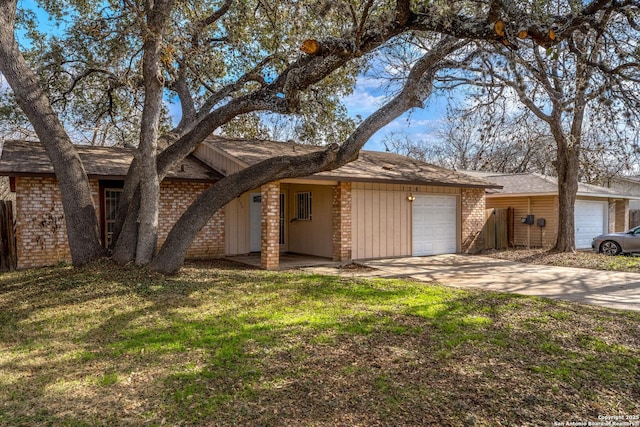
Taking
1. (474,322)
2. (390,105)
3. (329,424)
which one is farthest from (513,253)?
(329,424)

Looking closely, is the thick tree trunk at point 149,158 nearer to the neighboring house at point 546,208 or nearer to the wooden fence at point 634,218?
the neighboring house at point 546,208

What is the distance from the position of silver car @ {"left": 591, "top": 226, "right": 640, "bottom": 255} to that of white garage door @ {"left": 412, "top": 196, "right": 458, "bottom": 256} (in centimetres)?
479

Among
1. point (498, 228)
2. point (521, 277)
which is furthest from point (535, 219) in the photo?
point (521, 277)

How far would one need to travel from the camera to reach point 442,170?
1481 centimetres

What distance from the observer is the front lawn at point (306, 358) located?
129 inches

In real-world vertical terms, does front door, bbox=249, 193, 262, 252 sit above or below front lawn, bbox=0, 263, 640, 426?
above

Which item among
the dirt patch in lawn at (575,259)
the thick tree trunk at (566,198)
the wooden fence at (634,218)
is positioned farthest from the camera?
the wooden fence at (634,218)

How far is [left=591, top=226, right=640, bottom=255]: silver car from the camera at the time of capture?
13544mm

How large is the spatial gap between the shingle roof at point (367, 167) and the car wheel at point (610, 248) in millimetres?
4120

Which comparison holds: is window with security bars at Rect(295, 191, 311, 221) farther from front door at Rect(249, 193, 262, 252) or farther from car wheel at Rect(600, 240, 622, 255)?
car wheel at Rect(600, 240, 622, 255)

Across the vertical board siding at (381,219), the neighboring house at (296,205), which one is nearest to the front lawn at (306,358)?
the neighboring house at (296,205)

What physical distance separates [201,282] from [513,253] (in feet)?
34.8

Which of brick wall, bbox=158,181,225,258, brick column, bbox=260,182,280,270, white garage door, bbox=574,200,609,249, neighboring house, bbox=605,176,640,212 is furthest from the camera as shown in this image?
neighboring house, bbox=605,176,640,212

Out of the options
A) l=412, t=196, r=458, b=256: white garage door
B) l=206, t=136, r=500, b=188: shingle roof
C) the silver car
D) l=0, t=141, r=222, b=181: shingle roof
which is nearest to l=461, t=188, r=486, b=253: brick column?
l=412, t=196, r=458, b=256: white garage door
